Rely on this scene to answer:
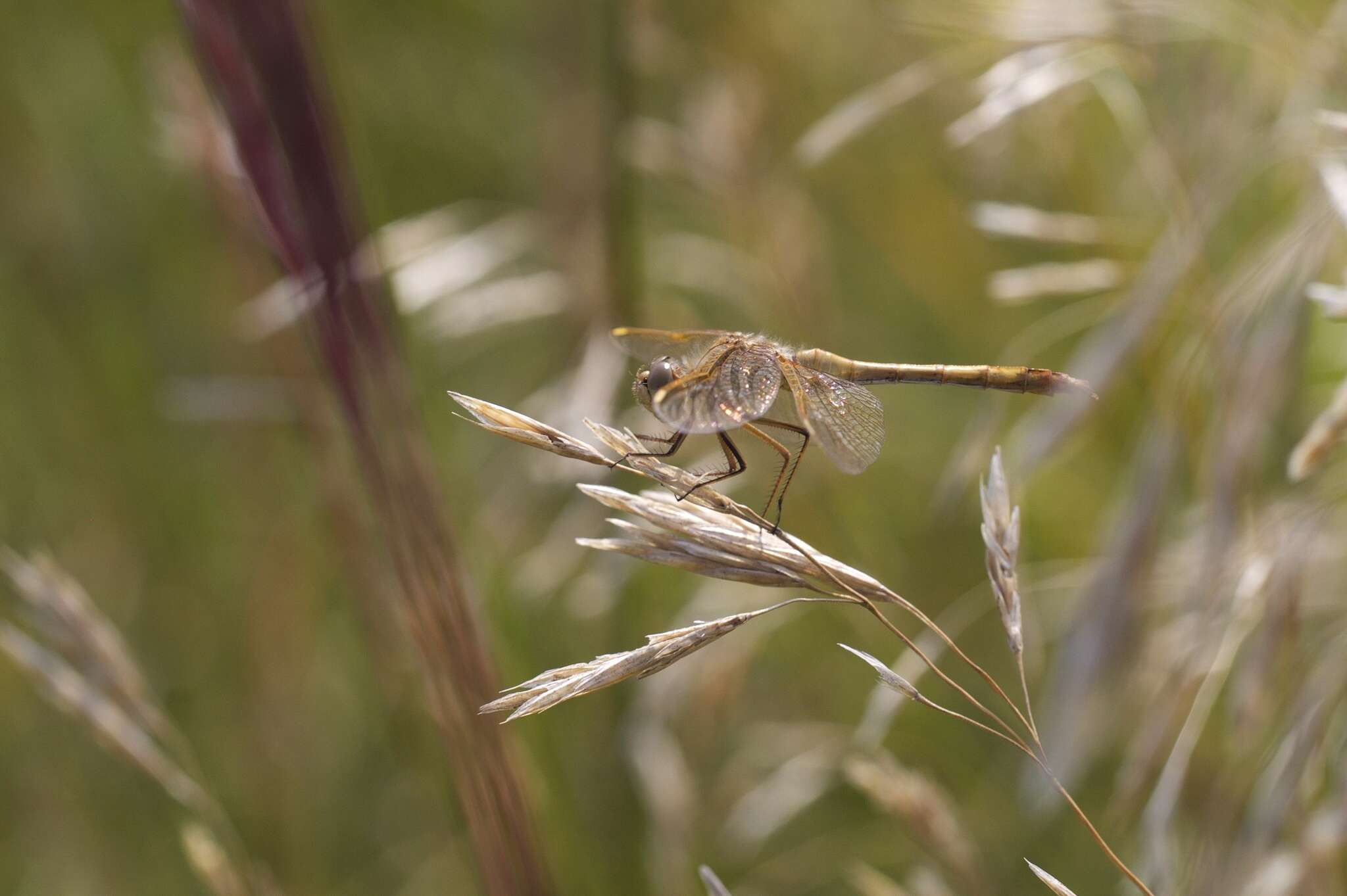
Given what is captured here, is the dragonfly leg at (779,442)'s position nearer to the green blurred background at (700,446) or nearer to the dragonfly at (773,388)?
the dragonfly at (773,388)

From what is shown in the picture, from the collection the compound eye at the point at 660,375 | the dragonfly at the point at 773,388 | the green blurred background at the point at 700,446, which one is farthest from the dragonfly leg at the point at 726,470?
the green blurred background at the point at 700,446

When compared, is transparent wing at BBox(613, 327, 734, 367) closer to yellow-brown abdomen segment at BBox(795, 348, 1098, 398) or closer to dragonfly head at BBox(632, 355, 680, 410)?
dragonfly head at BBox(632, 355, 680, 410)

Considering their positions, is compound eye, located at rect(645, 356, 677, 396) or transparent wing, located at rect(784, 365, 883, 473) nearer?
transparent wing, located at rect(784, 365, 883, 473)

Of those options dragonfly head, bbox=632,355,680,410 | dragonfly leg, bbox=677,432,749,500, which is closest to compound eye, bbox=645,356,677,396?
dragonfly head, bbox=632,355,680,410

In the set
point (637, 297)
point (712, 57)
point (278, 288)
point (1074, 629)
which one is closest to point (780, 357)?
point (637, 297)

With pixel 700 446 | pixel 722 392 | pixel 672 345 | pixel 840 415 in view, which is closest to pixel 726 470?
pixel 722 392

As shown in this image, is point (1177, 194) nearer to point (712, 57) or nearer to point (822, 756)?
point (822, 756)

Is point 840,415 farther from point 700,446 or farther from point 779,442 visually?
point 700,446

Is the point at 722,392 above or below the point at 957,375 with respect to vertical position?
above
